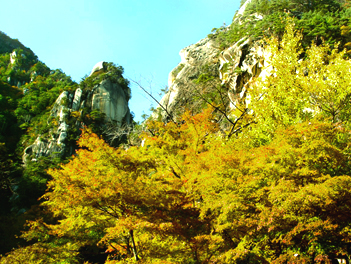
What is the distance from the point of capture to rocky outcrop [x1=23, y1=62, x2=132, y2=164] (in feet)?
120

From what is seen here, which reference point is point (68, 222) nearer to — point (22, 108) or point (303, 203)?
point (303, 203)

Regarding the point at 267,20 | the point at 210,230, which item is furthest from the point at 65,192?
the point at 267,20

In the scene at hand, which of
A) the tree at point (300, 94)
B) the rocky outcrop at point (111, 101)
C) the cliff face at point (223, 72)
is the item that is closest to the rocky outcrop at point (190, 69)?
the cliff face at point (223, 72)

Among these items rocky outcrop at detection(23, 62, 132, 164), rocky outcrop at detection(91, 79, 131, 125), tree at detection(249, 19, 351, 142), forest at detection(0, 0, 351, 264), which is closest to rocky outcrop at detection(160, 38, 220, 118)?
rocky outcrop at detection(91, 79, 131, 125)

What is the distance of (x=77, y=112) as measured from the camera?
39562 mm

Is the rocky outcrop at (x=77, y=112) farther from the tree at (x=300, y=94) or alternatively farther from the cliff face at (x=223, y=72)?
the tree at (x=300, y=94)

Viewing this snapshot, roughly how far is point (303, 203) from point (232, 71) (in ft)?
67.5

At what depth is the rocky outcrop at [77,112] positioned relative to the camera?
36.5 metres

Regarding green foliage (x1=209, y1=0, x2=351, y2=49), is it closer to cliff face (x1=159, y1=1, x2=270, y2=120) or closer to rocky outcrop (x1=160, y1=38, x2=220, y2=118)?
cliff face (x1=159, y1=1, x2=270, y2=120)

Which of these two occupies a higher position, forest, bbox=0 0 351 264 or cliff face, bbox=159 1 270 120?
cliff face, bbox=159 1 270 120

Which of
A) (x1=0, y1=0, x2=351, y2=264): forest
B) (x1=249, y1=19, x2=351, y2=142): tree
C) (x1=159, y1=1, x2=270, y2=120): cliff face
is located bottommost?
(x1=0, y1=0, x2=351, y2=264): forest

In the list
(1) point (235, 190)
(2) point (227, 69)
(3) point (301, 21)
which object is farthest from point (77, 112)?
(1) point (235, 190)

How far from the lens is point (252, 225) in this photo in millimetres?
5973

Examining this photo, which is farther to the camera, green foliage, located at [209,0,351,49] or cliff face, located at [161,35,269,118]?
cliff face, located at [161,35,269,118]
